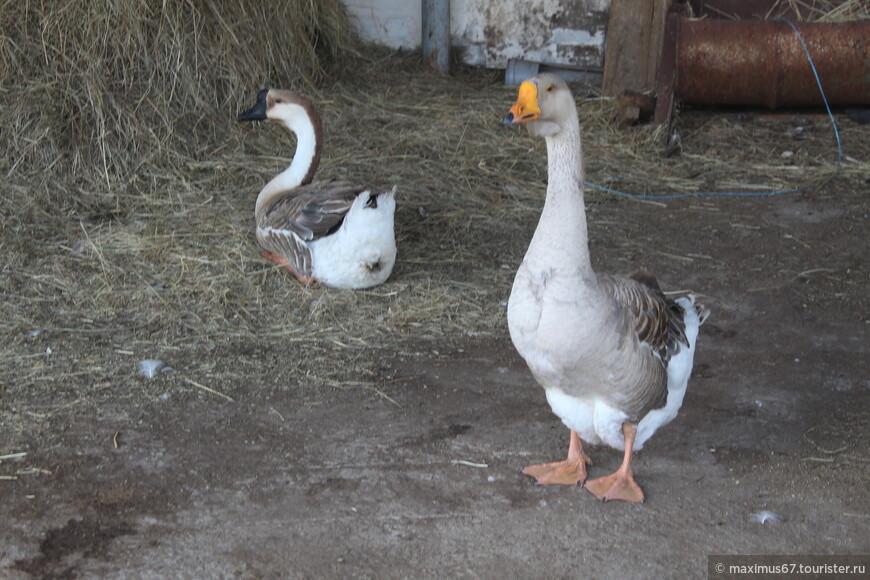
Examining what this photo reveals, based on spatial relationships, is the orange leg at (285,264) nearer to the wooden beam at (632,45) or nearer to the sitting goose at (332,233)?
the sitting goose at (332,233)

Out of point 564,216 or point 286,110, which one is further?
point 286,110

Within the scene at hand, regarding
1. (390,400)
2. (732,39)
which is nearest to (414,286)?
(390,400)

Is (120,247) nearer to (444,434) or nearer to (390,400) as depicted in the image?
(390,400)

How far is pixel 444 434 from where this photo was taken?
3912 millimetres

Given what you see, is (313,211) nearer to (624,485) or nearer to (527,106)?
(527,106)

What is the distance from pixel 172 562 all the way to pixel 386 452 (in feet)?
3.21

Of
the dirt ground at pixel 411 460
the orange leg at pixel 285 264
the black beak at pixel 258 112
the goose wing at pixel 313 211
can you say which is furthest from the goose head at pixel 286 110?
the dirt ground at pixel 411 460

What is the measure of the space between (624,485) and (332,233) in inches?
90.5

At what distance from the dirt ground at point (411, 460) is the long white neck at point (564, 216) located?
915 millimetres

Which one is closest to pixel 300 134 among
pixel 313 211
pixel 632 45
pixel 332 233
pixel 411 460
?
pixel 313 211

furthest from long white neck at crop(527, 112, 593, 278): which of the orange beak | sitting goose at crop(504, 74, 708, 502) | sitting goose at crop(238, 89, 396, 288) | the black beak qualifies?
the black beak

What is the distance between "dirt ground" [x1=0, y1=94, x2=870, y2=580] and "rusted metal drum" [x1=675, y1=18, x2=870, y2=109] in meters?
2.50

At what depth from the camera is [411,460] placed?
3715 mm

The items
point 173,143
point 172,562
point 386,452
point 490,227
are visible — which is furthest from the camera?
point 173,143
